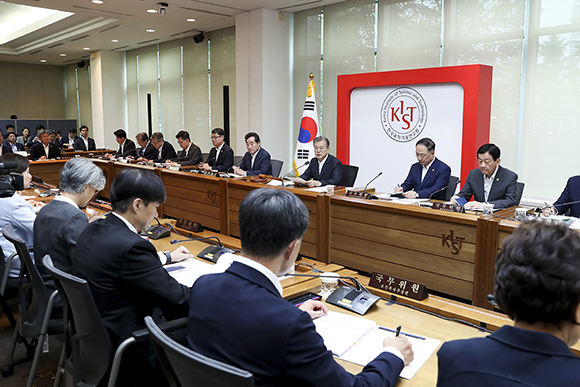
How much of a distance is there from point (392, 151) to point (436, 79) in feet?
3.74

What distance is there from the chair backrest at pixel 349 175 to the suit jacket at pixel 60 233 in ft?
11.4

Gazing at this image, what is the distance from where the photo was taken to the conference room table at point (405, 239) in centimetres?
311

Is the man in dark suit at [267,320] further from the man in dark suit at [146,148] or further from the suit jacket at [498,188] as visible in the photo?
the man in dark suit at [146,148]

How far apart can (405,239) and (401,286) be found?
1.61m

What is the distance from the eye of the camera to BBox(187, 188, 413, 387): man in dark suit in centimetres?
110

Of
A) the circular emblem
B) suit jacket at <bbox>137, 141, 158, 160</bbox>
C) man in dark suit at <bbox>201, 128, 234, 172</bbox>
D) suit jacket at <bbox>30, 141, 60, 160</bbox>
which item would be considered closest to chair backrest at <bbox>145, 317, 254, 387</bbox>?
the circular emblem

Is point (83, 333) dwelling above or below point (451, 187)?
below

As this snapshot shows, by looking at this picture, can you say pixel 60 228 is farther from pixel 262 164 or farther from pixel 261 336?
pixel 262 164

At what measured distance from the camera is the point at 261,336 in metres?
1.10

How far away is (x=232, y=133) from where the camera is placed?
940cm

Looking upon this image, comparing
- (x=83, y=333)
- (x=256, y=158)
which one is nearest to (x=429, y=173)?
(x=256, y=158)

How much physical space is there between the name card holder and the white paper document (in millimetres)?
289

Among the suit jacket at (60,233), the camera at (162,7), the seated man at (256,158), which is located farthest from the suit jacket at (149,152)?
the suit jacket at (60,233)

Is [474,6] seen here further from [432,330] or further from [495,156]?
[432,330]
